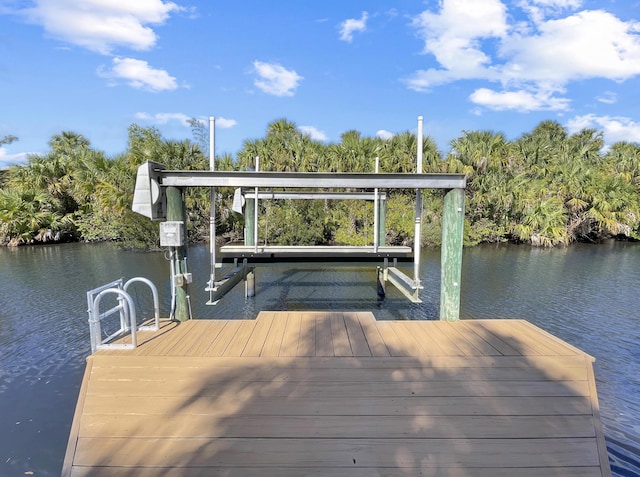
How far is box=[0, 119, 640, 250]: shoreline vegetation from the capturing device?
53.3ft

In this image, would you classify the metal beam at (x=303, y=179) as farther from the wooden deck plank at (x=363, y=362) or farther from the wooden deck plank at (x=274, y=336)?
the wooden deck plank at (x=363, y=362)

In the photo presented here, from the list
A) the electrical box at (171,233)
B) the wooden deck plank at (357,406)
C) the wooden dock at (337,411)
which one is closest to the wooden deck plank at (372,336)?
the wooden dock at (337,411)

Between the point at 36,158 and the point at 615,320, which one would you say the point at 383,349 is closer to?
the point at 615,320

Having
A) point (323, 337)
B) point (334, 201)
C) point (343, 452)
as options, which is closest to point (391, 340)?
point (323, 337)

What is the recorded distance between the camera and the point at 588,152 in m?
22.9

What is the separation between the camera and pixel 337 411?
273cm

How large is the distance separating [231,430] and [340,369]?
3.27ft

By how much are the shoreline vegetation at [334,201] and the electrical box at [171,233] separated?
38.1 ft

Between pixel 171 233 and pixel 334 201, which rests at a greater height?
pixel 334 201

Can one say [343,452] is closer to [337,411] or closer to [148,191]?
[337,411]

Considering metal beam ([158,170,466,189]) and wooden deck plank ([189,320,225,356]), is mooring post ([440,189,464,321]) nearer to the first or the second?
metal beam ([158,170,466,189])

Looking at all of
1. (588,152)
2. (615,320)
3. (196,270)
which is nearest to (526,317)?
(615,320)

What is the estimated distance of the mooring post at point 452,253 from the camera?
4.43 metres

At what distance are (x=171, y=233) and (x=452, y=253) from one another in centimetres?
354
